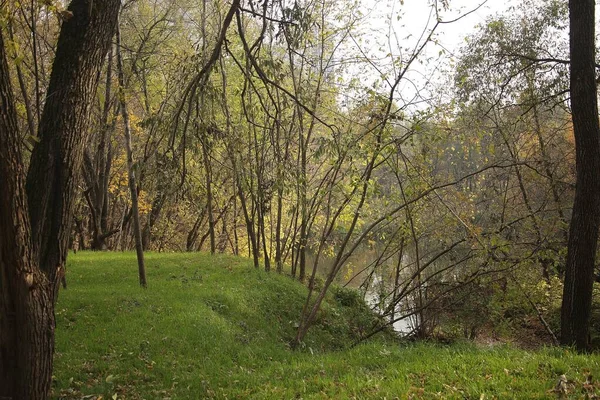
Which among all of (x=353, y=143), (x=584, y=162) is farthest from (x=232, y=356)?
(x=584, y=162)

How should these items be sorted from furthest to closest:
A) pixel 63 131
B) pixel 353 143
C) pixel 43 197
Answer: pixel 353 143 < pixel 63 131 < pixel 43 197

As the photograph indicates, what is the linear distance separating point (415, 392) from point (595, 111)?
4503 mm

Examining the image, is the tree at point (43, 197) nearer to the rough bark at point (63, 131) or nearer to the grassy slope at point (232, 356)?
the rough bark at point (63, 131)

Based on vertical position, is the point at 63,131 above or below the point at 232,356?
above

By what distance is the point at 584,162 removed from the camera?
639 centimetres

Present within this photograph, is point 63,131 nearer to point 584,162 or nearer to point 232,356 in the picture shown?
point 232,356

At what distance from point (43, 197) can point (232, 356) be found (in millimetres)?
4322

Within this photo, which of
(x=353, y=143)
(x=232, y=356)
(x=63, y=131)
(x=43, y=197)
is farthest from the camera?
(x=232, y=356)

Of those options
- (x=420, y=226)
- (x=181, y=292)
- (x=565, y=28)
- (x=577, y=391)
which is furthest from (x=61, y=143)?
(x=565, y=28)

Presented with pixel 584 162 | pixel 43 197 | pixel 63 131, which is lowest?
pixel 43 197

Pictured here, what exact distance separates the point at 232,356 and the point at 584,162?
5.69 m

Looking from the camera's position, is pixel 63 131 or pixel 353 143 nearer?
pixel 63 131

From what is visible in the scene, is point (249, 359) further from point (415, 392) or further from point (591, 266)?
point (591, 266)

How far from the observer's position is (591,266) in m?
6.44
